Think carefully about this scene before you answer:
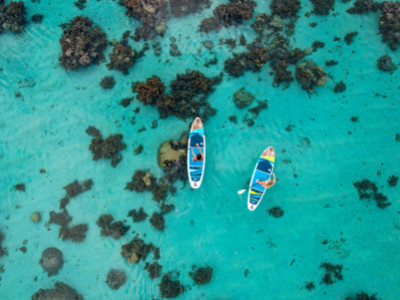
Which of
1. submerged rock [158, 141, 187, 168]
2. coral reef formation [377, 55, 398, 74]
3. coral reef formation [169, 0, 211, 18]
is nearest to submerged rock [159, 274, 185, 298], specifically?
submerged rock [158, 141, 187, 168]

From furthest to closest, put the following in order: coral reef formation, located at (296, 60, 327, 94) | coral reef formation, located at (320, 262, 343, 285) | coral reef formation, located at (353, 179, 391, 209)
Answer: coral reef formation, located at (296, 60, 327, 94) → coral reef formation, located at (353, 179, 391, 209) → coral reef formation, located at (320, 262, 343, 285)

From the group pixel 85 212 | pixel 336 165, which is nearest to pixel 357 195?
pixel 336 165

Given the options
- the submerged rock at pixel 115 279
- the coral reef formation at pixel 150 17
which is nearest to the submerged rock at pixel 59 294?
the submerged rock at pixel 115 279

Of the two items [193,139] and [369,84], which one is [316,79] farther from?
[193,139]

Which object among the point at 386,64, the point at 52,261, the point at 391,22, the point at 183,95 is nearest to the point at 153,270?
the point at 52,261

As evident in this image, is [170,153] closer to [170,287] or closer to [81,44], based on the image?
[170,287]

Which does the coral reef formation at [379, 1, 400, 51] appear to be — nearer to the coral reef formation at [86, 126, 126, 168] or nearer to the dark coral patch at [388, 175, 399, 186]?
the dark coral patch at [388, 175, 399, 186]

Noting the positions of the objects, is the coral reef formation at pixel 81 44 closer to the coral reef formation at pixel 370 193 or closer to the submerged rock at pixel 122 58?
the submerged rock at pixel 122 58
